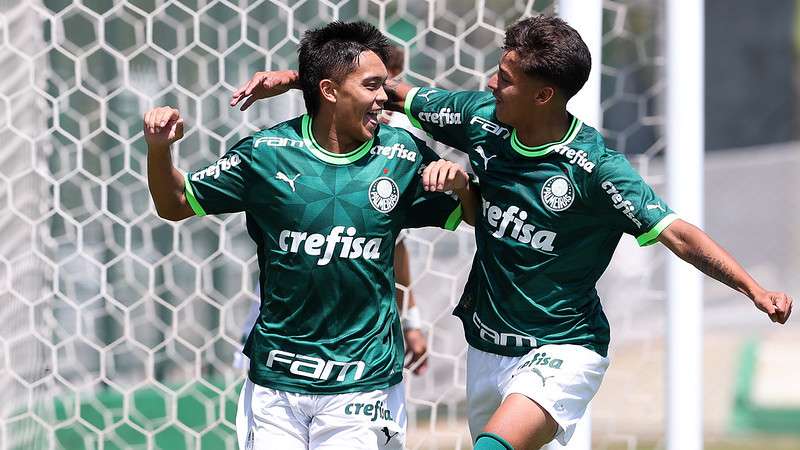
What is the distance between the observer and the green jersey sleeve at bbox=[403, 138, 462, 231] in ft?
9.61

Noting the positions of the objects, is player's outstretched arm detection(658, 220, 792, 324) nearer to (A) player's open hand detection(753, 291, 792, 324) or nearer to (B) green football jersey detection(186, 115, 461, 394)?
(A) player's open hand detection(753, 291, 792, 324)

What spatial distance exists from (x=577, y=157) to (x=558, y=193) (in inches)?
3.9

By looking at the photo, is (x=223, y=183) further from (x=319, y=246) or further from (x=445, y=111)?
(x=445, y=111)

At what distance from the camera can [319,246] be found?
9.21ft

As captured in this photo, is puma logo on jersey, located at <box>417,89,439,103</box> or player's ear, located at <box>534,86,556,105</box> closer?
player's ear, located at <box>534,86,556,105</box>

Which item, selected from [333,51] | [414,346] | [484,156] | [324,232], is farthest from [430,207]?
[414,346]

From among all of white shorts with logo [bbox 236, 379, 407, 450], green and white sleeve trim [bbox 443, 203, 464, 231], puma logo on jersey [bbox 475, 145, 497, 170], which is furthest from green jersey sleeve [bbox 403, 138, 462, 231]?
white shorts with logo [bbox 236, 379, 407, 450]

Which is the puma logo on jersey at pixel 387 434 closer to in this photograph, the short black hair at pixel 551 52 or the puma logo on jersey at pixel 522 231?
the puma logo on jersey at pixel 522 231

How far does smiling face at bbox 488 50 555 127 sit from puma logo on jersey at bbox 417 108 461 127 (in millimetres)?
193

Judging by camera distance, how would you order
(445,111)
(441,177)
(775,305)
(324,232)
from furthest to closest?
1. (445,111)
2. (324,232)
3. (441,177)
4. (775,305)

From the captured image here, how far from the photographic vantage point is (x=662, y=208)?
9.21ft

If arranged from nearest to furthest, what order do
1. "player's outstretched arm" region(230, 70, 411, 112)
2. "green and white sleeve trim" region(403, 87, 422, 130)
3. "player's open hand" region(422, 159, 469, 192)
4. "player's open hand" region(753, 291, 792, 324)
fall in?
"player's open hand" region(753, 291, 792, 324), "player's open hand" region(422, 159, 469, 192), "player's outstretched arm" region(230, 70, 411, 112), "green and white sleeve trim" region(403, 87, 422, 130)

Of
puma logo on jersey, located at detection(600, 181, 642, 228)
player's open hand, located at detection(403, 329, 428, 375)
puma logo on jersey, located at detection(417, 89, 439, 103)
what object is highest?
puma logo on jersey, located at detection(417, 89, 439, 103)

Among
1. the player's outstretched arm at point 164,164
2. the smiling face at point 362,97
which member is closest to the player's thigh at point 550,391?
the smiling face at point 362,97
